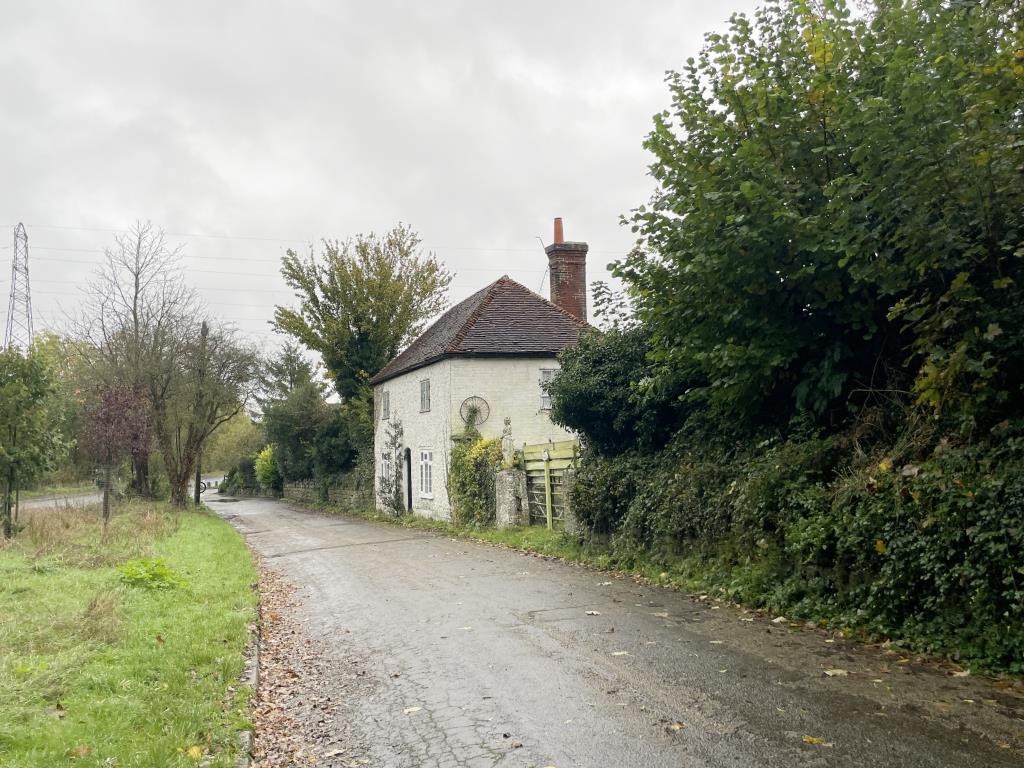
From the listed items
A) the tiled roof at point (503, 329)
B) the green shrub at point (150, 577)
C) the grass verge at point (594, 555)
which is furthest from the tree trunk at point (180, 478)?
the green shrub at point (150, 577)

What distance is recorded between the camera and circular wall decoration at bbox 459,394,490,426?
2570 cm

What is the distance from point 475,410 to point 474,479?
3.12 m

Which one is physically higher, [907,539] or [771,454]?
[771,454]

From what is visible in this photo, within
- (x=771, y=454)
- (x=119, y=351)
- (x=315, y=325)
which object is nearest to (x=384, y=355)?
(x=315, y=325)

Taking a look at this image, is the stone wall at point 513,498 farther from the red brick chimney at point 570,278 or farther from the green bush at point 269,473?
the green bush at point 269,473

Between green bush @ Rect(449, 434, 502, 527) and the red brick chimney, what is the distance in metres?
7.79

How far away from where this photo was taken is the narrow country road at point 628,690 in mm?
5012

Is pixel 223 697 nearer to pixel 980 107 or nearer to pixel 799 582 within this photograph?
pixel 799 582

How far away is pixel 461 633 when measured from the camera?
8.77m

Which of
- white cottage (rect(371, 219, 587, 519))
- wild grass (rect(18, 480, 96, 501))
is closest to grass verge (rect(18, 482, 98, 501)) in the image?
wild grass (rect(18, 480, 96, 501))

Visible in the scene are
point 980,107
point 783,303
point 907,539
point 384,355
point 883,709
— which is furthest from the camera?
point 384,355

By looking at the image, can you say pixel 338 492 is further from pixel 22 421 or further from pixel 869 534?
pixel 869 534

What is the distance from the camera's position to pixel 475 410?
25.7 meters

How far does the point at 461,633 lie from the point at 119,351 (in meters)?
29.6
